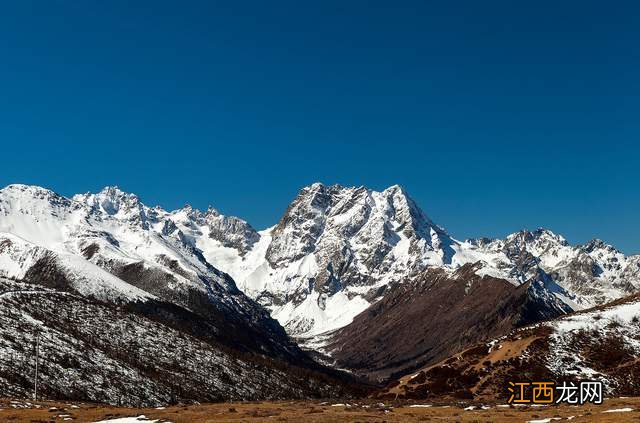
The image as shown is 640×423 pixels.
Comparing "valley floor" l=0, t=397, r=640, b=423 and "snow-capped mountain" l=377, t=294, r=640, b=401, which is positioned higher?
"snow-capped mountain" l=377, t=294, r=640, b=401

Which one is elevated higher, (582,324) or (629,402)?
(582,324)

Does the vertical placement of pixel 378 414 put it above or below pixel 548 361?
below

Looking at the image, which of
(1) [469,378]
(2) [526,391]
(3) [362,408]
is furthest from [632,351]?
(3) [362,408]

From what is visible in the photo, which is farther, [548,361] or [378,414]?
[548,361]

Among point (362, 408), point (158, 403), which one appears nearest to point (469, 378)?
point (362, 408)

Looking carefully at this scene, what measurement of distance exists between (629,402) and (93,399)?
115 meters

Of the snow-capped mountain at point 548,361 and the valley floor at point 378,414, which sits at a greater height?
the snow-capped mountain at point 548,361

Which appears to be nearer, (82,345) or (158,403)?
(158,403)

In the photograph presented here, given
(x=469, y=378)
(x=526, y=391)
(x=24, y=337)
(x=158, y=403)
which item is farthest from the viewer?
(x=24, y=337)

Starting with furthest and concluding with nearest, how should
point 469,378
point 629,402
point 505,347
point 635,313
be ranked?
1. point 635,313
2. point 505,347
3. point 469,378
4. point 629,402

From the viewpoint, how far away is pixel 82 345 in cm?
18900

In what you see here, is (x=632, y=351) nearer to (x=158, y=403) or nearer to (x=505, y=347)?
(x=505, y=347)

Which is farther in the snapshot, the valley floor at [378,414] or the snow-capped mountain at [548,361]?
the snow-capped mountain at [548,361]

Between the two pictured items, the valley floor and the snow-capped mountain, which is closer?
the valley floor
